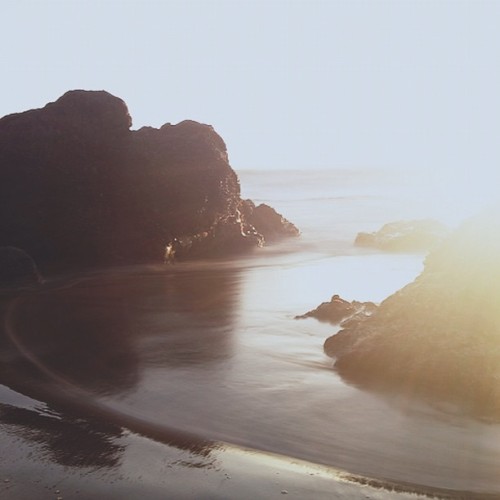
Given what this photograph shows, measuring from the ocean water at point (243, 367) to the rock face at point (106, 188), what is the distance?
377 cm

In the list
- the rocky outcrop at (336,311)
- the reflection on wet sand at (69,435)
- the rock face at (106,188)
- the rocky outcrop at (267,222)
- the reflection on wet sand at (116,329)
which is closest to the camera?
the reflection on wet sand at (69,435)

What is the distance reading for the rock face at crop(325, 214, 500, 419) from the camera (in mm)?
11508

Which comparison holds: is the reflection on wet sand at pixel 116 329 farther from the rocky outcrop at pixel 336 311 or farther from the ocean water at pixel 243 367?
the rocky outcrop at pixel 336 311

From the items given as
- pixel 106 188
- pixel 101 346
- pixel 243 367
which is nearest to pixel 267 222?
pixel 106 188

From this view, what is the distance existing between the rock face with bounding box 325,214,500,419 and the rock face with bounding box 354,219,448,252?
17063 millimetres

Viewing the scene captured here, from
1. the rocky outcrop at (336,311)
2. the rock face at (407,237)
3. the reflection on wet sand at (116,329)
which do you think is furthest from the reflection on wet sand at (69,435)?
the rock face at (407,237)

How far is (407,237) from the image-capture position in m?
32.8

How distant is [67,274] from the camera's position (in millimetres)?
24906

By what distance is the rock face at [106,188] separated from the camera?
2803 cm

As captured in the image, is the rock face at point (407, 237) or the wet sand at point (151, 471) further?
the rock face at point (407, 237)

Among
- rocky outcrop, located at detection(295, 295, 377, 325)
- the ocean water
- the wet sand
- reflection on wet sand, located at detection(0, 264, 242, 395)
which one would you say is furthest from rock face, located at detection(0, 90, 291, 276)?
the wet sand

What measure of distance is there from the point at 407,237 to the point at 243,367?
21.4 m

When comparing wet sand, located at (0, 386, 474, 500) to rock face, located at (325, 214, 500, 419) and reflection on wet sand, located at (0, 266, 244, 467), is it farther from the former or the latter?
rock face, located at (325, 214, 500, 419)

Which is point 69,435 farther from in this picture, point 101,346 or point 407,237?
point 407,237
